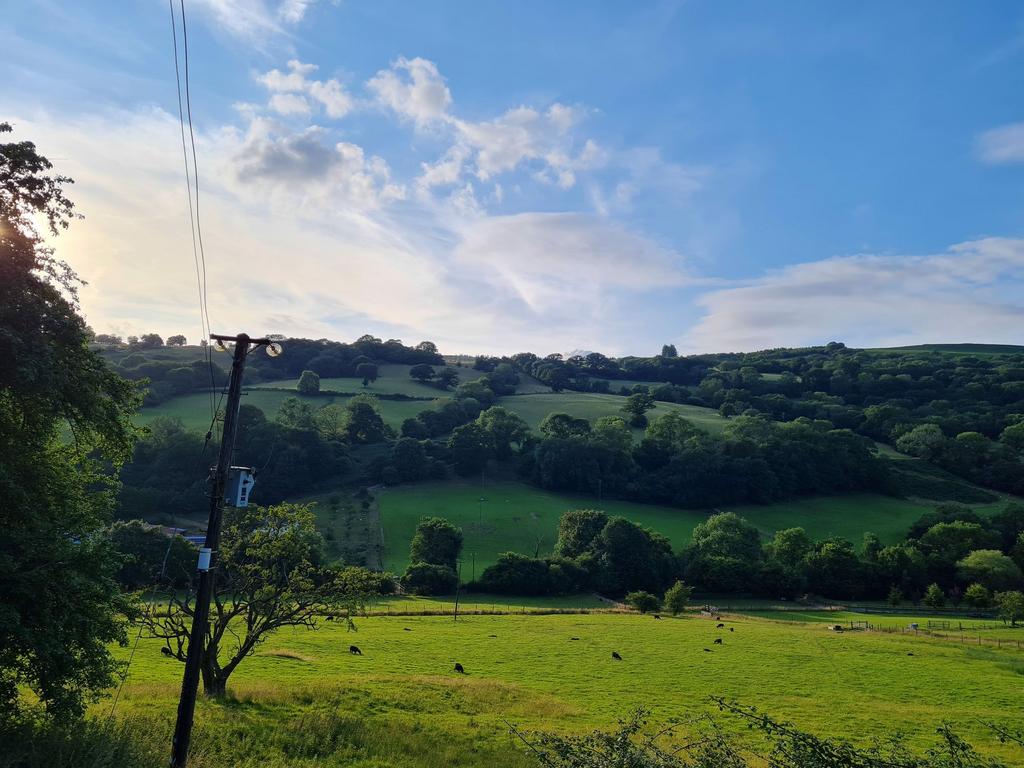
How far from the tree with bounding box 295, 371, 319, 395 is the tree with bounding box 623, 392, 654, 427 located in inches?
3056

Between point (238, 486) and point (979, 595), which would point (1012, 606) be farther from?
point (238, 486)

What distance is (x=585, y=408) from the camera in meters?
157

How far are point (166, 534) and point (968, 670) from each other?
262 ft

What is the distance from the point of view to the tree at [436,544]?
253 ft

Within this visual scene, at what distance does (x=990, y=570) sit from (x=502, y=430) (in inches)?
3168

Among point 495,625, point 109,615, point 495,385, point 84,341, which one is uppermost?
point 495,385

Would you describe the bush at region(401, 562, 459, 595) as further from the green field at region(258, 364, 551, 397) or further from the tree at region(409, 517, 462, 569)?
the green field at region(258, 364, 551, 397)

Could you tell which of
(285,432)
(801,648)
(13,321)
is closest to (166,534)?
Answer: (285,432)

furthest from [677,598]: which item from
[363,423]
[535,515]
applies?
[363,423]

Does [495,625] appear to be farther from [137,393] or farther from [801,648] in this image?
[137,393]

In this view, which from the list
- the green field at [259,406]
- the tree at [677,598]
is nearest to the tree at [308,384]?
the green field at [259,406]

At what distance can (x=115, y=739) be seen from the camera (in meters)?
15.4

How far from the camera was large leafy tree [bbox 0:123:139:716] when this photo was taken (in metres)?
15.0

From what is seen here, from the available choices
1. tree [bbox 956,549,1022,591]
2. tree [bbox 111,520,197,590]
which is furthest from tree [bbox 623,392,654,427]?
tree [bbox 111,520,197,590]
